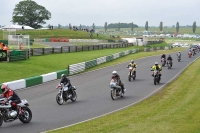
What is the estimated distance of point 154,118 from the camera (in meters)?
13.9

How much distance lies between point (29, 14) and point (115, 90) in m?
101

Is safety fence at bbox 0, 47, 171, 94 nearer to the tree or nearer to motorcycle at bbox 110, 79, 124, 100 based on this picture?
motorcycle at bbox 110, 79, 124, 100

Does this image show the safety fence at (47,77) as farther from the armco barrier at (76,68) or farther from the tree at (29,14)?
the tree at (29,14)

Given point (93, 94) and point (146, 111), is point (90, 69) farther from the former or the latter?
point (146, 111)

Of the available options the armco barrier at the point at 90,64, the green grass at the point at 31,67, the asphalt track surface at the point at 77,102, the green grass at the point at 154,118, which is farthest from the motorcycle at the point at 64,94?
the armco barrier at the point at 90,64

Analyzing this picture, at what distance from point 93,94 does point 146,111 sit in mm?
6533

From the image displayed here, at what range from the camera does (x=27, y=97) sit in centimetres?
2089

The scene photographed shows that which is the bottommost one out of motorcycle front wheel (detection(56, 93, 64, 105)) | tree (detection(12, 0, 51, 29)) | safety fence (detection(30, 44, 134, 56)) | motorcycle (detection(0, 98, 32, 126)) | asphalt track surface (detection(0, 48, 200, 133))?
asphalt track surface (detection(0, 48, 200, 133))

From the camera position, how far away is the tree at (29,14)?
116 m

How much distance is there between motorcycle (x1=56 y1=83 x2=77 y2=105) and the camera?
18.6 meters

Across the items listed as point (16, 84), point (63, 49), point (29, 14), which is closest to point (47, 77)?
point (16, 84)

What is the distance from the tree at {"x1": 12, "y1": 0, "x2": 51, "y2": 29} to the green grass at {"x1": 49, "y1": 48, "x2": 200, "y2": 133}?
332ft

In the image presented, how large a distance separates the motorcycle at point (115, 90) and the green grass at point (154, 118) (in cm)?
186

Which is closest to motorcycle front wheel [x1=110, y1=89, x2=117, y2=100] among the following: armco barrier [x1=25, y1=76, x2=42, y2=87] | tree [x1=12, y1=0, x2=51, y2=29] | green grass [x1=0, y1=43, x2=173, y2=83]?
armco barrier [x1=25, y1=76, x2=42, y2=87]
